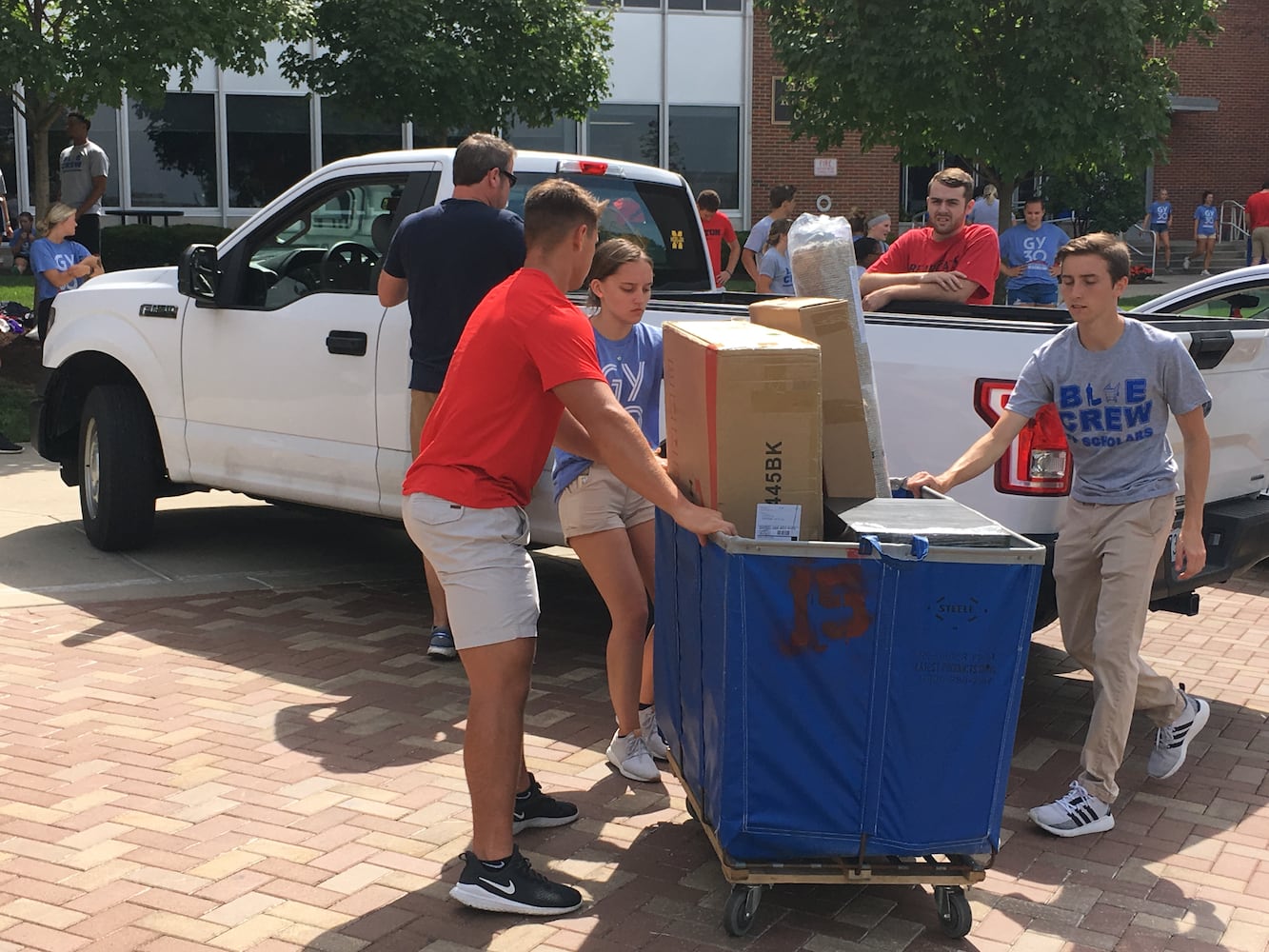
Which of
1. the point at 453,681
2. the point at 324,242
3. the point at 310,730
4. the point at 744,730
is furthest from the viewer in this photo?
the point at 324,242

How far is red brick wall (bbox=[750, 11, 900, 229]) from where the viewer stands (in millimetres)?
31250

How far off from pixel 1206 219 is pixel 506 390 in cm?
2892

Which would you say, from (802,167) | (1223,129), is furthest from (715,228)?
(1223,129)

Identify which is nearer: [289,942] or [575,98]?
[289,942]

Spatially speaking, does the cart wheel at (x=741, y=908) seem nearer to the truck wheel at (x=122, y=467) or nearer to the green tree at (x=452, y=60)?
the truck wheel at (x=122, y=467)

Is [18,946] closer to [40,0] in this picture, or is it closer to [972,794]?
[972,794]

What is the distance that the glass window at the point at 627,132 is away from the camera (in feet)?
99.8

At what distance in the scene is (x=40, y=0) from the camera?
47.5 feet

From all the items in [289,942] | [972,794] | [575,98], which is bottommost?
[289,942]

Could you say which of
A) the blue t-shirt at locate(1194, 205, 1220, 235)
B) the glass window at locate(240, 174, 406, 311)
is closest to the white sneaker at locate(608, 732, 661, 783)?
the glass window at locate(240, 174, 406, 311)

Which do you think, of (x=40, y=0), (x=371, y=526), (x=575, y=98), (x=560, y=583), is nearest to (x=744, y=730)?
(x=560, y=583)

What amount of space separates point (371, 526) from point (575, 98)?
47.9 feet

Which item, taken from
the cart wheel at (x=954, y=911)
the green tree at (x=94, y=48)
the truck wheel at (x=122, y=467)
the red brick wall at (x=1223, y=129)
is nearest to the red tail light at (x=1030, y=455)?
the cart wheel at (x=954, y=911)

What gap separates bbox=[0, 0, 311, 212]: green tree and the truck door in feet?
25.7
